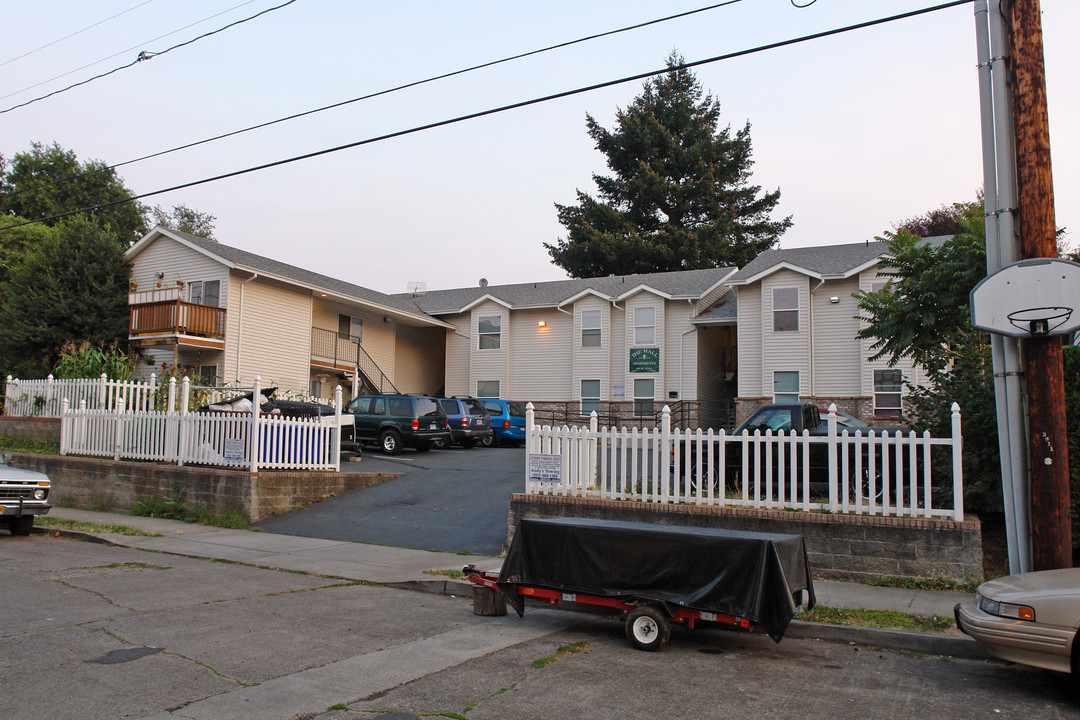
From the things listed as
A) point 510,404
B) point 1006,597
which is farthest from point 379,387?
point 1006,597

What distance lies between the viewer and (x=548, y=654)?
21.3 ft

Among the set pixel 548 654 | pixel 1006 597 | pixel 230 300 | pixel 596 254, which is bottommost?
pixel 548 654

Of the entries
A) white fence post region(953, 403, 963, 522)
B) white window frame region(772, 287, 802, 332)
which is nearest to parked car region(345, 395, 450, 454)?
white window frame region(772, 287, 802, 332)

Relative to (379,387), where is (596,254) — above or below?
above

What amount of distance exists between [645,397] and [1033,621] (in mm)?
25328

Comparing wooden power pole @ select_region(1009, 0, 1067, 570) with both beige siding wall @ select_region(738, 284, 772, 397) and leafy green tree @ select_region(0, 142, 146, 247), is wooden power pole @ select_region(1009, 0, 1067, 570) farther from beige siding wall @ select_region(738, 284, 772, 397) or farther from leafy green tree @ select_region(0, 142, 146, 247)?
leafy green tree @ select_region(0, 142, 146, 247)

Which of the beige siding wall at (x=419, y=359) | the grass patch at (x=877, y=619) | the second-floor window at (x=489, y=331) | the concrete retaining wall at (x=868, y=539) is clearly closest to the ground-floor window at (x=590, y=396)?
the second-floor window at (x=489, y=331)

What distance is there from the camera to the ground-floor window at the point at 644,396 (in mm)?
30516

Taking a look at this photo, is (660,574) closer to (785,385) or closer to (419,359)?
(785,385)

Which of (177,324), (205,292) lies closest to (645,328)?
(205,292)

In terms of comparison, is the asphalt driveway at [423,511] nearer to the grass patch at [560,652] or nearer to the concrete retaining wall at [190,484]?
the concrete retaining wall at [190,484]

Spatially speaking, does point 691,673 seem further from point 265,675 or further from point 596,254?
point 596,254

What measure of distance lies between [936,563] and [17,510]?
13089mm

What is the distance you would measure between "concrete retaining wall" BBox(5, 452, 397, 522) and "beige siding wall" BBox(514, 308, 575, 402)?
1640 cm
